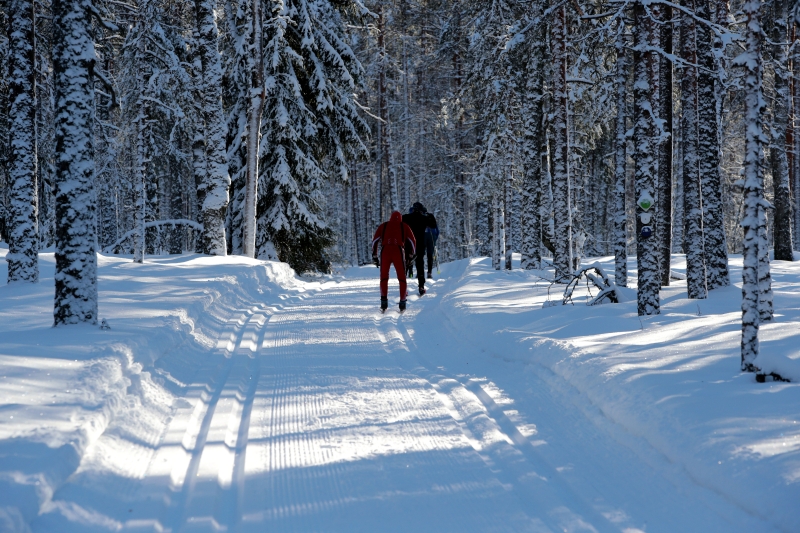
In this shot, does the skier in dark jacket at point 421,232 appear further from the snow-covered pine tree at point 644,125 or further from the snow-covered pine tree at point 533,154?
the snow-covered pine tree at point 644,125

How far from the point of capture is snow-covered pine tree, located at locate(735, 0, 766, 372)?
535 centimetres

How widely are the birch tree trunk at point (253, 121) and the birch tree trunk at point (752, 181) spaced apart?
15.2 metres

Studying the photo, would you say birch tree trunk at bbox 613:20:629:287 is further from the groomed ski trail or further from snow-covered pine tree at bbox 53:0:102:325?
snow-covered pine tree at bbox 53:0:102:325

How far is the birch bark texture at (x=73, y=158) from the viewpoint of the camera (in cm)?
714

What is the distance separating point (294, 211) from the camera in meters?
20.4

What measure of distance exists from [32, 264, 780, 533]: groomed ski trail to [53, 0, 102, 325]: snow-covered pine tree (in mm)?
1817

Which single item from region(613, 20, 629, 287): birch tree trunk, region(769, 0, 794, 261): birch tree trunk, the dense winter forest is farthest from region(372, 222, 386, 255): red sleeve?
region(769, 0, 794, 261): birch tree trunk

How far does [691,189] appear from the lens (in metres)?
11.9

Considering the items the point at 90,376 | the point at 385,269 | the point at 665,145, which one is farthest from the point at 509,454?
the point at 665,145

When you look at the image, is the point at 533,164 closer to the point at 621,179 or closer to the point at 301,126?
the point at 621,179

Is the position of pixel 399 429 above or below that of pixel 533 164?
below

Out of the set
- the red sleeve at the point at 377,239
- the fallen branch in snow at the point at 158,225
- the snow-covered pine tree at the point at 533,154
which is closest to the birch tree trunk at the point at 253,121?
the fallen branch in snow at the point at 158,225

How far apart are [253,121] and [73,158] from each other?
11.9 metres

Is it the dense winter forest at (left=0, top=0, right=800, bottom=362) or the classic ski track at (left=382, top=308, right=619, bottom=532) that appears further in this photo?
the dense winter forest at (left=0, top=0, right=800, bottom=362)
